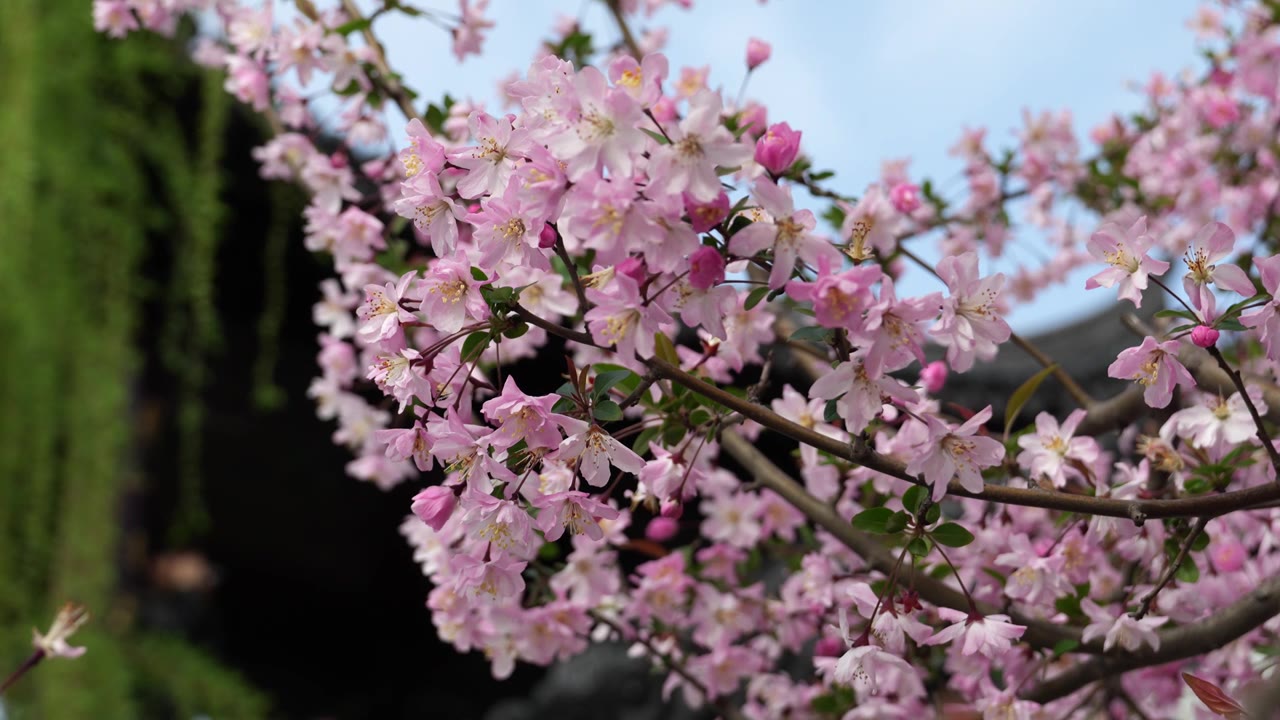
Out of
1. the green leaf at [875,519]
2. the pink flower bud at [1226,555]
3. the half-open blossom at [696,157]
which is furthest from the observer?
the pink flower bud at [1226,555]

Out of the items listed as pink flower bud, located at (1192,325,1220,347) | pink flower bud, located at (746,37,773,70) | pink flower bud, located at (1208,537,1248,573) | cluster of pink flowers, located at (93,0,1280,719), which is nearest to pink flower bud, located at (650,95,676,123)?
cluster of pink flowers, located at (93,0,1280,719)

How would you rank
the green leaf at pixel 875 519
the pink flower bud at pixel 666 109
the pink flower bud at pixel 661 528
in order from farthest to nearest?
the pink flower bud at pixel 661 528, the pink flower bud at pixel 666 109, the green leaf at pixel 875 519

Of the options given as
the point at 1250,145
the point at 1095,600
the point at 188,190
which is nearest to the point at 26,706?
the point at 188,190

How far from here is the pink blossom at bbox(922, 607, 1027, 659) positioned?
80 centimetres

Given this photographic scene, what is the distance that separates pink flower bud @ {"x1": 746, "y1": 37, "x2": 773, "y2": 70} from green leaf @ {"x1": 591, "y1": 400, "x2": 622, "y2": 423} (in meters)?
0.73

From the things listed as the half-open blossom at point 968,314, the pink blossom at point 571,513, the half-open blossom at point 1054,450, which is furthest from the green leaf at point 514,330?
the half-open blossom at point 1054,450

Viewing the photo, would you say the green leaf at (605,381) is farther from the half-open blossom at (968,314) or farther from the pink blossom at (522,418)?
the half-open blossom at (968,314)

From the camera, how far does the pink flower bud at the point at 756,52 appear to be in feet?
4.16

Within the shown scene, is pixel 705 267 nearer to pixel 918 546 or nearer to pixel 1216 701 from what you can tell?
pixel 918 546

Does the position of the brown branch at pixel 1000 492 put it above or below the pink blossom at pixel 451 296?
below

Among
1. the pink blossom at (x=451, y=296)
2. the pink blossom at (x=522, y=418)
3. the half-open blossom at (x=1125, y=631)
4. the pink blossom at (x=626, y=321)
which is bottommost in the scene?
the half-open blossom at (x=1125, y=631)

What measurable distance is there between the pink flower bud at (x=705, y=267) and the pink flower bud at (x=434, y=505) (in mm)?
242

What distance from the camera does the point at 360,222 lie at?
1.21m

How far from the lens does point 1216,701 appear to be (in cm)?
80
